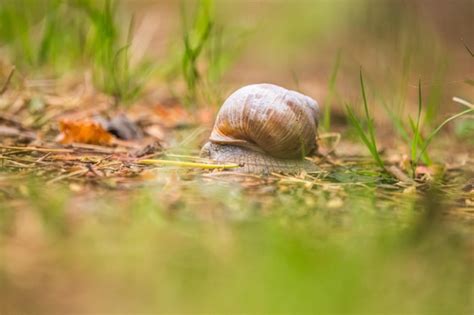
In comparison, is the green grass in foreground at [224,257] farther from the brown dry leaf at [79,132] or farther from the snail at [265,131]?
the brown dry leaf at [79,132]

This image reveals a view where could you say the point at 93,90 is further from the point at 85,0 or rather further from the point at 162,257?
the point at 162,257

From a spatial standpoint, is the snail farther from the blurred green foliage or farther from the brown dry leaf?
the blurred green foliage

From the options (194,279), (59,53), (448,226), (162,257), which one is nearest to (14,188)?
(162,257)

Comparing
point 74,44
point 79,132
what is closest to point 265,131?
point 79,132

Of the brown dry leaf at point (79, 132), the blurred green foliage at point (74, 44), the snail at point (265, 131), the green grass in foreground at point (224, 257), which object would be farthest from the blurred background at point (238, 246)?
the blurred green foliage at point (74, 44)

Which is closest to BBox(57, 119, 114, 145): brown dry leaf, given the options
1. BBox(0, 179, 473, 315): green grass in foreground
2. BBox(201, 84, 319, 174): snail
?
BBox(201, 84, 319, 174): snail
